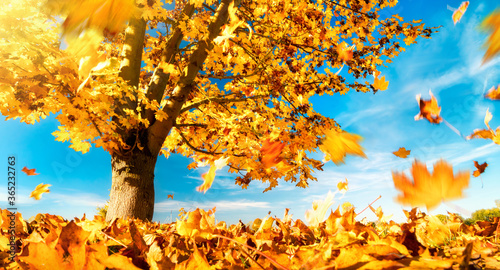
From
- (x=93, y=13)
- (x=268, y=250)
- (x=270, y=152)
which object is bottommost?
(x=268, y=250)

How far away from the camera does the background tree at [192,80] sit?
365 centimetres

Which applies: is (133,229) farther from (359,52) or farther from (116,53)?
(116,53)

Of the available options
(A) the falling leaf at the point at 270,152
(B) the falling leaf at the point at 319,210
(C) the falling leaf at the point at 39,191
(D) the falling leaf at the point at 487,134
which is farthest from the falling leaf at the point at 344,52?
(C) the falling leaf at the point at 39,191

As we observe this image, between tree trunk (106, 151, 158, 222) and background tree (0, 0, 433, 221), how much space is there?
0.06ft

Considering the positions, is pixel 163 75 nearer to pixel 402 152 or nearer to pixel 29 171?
pixel 29 171

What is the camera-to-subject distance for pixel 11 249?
4.02 ft

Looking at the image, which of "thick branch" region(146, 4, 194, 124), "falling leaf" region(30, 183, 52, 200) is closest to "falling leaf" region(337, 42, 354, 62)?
"thick branch" region(146, 4, 194, 124)

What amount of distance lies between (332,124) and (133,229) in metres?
4.68

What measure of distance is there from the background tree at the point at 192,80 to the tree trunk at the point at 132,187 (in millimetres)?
18

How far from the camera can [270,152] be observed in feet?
18.9

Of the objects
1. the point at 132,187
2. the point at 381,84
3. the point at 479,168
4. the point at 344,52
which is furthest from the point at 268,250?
the point at 344,52

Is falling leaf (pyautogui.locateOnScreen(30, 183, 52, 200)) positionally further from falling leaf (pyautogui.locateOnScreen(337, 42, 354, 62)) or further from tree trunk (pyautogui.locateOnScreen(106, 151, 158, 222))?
falling leaf (pyautogui.locateOnScreen(337, 42, 354, 62))

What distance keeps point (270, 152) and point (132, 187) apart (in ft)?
8.89

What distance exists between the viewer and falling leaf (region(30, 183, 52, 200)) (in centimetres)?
352
